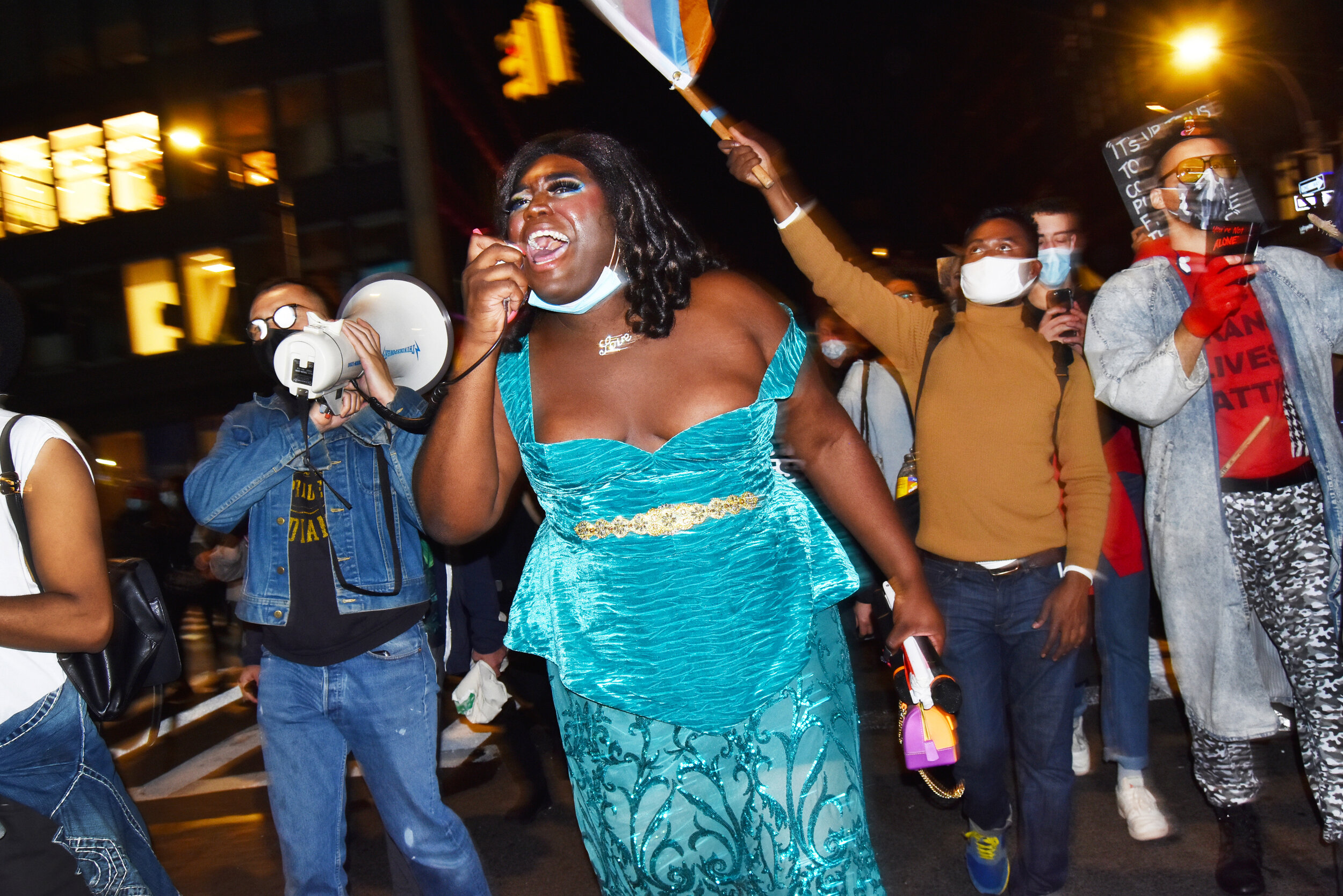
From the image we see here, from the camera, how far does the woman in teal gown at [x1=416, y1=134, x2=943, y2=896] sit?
7.23 feet

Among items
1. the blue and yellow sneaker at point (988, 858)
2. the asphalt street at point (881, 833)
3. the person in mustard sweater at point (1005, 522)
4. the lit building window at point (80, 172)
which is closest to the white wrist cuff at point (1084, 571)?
the person in mustard sweater at point (1005, 522)

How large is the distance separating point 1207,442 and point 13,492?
345cm

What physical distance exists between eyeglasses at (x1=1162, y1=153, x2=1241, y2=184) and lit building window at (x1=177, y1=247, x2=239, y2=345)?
2638 centimetres

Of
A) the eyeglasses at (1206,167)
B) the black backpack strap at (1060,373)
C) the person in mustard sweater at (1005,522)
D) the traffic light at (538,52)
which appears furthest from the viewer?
the traffic light at (538,52)

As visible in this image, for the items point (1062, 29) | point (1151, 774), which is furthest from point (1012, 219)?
point (1062, 29)

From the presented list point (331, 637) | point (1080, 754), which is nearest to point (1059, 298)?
point (1080, 754)

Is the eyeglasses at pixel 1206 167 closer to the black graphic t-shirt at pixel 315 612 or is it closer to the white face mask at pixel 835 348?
the black graphic t-shirt at pixel 315 612

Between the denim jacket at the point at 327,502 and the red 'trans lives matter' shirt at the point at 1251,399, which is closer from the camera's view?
the denim jacket at the point at 327,502

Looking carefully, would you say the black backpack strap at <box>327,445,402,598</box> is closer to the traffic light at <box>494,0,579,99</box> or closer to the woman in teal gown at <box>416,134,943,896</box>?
the woman in teal gown at <box>416,134,943,896</box>

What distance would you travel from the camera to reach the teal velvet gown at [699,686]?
2.20 m

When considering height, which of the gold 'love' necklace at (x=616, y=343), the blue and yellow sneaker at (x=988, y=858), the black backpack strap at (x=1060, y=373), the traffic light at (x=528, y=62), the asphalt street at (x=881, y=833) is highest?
the traffic light at (x=528, y=62)

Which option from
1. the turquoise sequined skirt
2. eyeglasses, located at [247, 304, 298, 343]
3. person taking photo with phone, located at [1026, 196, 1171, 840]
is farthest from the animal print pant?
eyeglasses, located at [247, 304, 298, 343]

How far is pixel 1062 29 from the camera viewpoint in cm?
2391

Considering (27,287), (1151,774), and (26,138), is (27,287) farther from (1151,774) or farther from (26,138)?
(1151,774)
